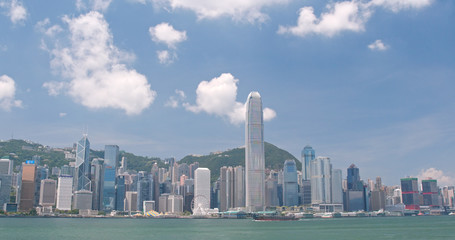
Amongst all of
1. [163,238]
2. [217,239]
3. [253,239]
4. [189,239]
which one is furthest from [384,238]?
[163,238]

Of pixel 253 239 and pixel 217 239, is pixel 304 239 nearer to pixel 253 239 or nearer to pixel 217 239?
pixel 253 239

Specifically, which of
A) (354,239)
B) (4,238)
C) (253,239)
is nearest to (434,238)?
(354,239)

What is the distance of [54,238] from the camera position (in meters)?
102

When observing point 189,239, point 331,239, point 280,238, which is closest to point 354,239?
point 331,239

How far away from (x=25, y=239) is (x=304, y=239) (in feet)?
197

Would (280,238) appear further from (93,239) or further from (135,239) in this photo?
(93,239)

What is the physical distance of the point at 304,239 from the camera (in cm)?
9812

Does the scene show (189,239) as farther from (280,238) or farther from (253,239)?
(280,238)

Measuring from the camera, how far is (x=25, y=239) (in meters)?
97.2

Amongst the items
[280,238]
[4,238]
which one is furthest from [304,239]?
[4,238]

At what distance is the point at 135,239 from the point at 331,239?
4254cm

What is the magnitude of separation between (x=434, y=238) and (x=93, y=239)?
7358 centimetres

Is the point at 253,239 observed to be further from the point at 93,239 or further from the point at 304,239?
the point at 93,239

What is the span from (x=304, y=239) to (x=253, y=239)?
1106 cm
